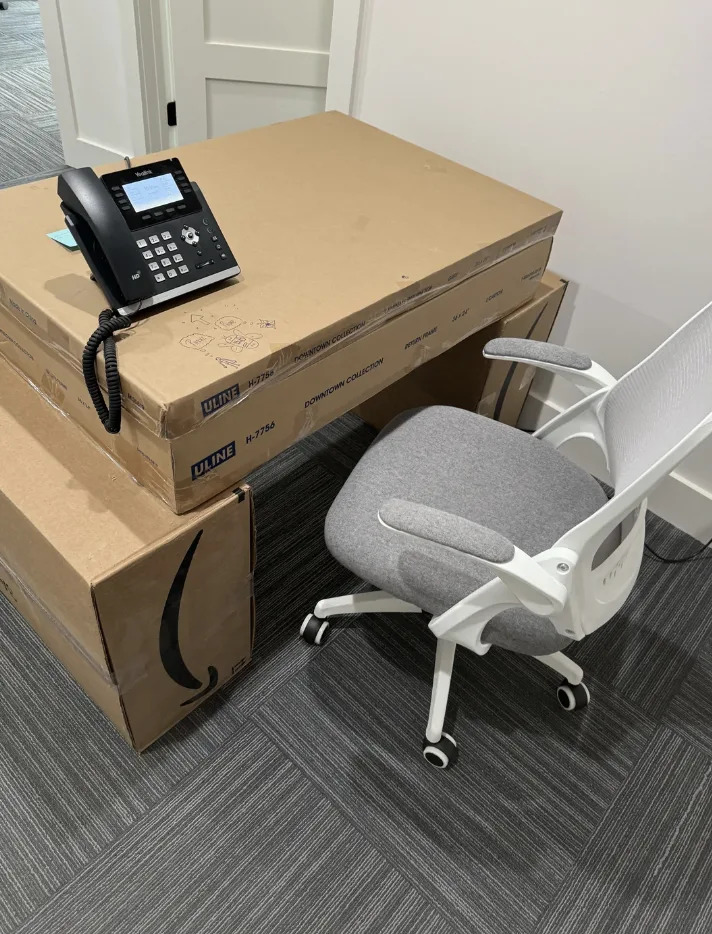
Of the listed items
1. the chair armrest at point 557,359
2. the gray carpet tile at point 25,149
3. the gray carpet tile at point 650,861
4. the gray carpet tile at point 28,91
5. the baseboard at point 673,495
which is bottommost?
the gray carpet tile at point 650,861

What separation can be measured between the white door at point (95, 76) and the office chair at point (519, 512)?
1817 millimetres

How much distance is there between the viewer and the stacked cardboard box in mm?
962

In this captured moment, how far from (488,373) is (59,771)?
124 centimetres

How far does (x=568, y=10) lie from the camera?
1.41 meters

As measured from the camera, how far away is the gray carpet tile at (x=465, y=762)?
1.20 metres

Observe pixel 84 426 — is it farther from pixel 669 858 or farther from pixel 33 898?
pixel 669 858

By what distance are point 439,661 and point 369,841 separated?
345mm

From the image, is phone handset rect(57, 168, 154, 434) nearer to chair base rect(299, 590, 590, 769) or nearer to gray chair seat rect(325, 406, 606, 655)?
gray chair seat rect(325, 406, 606, 655)

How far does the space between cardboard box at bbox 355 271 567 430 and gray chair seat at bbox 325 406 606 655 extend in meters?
0.33

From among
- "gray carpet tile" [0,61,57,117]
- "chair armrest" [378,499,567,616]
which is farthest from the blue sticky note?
"gray carpet tile" [0,61,57,117]

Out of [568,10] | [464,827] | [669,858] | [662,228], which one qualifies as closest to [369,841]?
[464,827]

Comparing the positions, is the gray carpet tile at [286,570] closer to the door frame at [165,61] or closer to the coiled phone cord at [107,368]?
the coiled phone cord at [107,368]

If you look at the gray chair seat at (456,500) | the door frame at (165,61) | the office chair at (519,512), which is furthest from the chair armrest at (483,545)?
the door frame at (165,61)

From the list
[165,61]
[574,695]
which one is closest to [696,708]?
[574,695]
